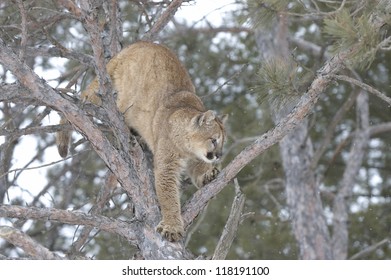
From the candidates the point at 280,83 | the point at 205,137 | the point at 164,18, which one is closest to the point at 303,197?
the point at 205,137

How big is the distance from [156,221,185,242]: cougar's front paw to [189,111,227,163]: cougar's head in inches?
42.5

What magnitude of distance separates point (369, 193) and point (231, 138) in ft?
9.60

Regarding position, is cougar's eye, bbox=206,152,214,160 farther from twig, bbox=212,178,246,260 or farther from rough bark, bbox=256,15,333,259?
rough bark, bbox=256,15,333,259

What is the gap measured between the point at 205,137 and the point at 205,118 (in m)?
0.18

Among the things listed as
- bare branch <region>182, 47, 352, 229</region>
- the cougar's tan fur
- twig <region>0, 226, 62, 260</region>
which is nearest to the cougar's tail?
the cougar's tan fur

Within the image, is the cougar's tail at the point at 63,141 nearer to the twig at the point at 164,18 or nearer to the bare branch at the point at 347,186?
the twig at the point at 164,18

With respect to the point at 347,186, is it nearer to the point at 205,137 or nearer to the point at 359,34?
the point at 205,137

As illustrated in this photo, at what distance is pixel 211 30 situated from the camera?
11531 mm

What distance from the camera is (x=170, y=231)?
534 centimetres

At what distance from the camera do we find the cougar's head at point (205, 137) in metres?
6.37

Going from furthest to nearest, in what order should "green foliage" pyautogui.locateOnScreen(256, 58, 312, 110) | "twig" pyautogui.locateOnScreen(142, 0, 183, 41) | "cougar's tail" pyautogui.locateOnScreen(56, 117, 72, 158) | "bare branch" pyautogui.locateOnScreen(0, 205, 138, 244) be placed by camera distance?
"cougar's tail" pyautogui.locateOnScreen(56, 117, 72, 158), "twig" pyautogui.locateOnScreen(142, 0, 183, 41), "green foliage" pyautogui.locateOnScreen(256, 58, 312, 110), "bare branch" pyautogui.locateOnScreen(0, 205, 138, 244)

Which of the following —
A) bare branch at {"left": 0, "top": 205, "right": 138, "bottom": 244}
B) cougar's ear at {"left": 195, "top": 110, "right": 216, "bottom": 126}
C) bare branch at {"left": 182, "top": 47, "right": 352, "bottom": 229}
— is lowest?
bare branch at {"left": 0, "top": 205, "right": 138, "bottom": 244}

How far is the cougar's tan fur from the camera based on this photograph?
6312 millimetres

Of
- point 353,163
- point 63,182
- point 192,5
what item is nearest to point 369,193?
point 353,163
